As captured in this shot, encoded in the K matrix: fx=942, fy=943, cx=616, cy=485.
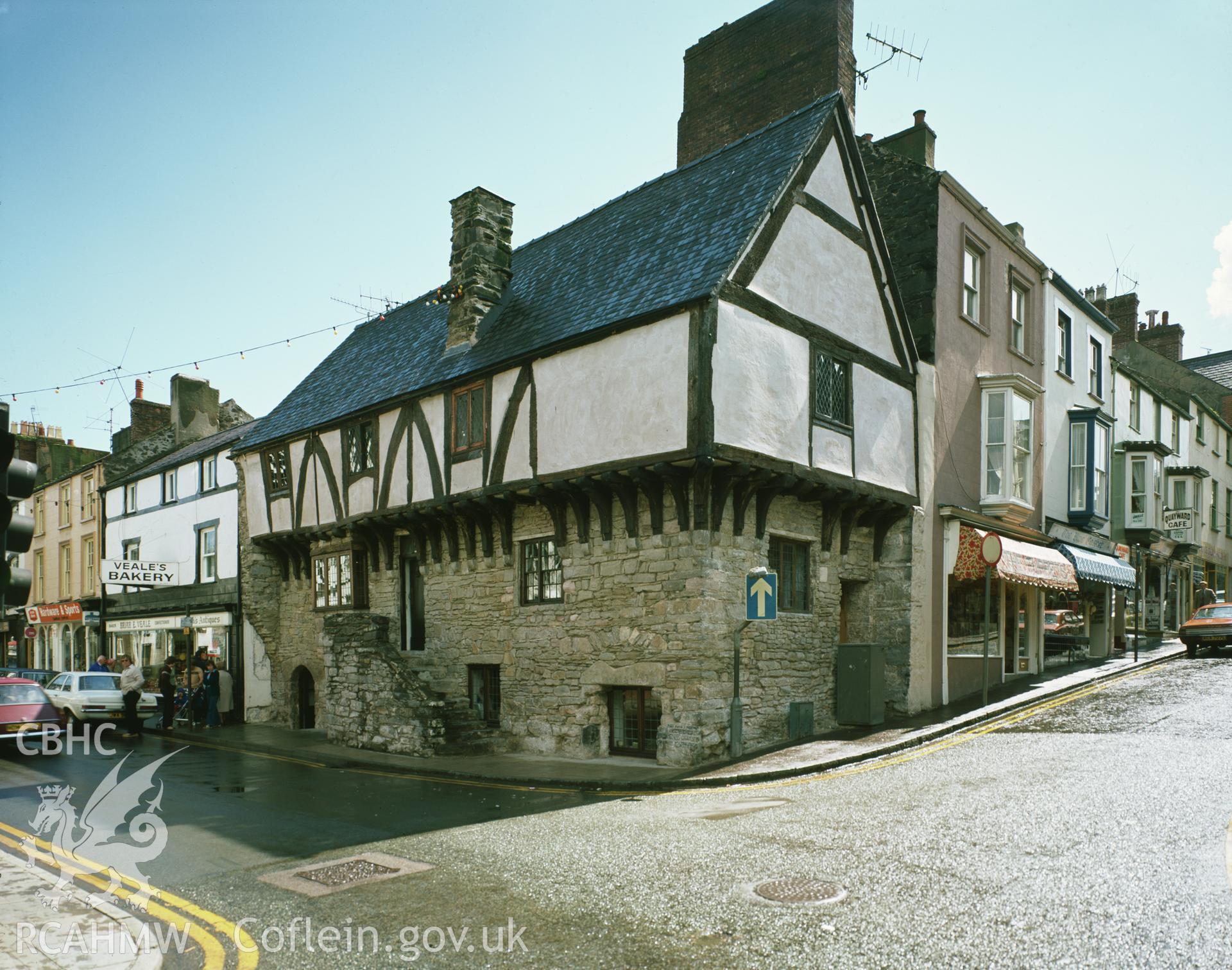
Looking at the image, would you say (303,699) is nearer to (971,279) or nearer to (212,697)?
(212,697)

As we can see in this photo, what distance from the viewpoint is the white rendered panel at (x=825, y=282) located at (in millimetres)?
14938

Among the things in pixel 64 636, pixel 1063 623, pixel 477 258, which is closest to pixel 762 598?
pixel 477 258

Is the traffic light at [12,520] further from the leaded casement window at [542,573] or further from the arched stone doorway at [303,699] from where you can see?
the arched stone doorway at [303,699]

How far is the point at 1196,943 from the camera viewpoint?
5.35 m

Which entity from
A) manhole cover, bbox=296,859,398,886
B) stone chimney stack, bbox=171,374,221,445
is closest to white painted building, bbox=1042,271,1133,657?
manhole cover, bbox=296,859,398,886

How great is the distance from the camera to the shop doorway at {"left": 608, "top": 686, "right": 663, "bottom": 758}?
14859 millimetres

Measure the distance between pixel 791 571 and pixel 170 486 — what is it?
22.3m

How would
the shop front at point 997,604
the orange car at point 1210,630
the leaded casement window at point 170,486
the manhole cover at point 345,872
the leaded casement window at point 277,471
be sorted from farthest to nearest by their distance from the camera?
1. the leaded casement window at point 170,486
2. the orange car at point 1210,630
3. the leaded casement window at point 277,471
4. the shop front at point 997,604
5. the manhole cover at point 345,872

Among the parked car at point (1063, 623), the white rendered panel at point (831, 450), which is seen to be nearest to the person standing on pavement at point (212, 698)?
the white rendered panel at point (831, 450)

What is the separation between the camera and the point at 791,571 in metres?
15.9

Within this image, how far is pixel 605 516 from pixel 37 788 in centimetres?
892

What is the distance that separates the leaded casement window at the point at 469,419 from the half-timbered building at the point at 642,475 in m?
0.06

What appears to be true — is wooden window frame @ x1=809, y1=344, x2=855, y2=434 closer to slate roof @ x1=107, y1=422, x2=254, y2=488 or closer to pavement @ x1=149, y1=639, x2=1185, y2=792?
pavement @ x1=149, y1=639, x2=1185, y2=792

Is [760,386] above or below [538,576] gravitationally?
above
